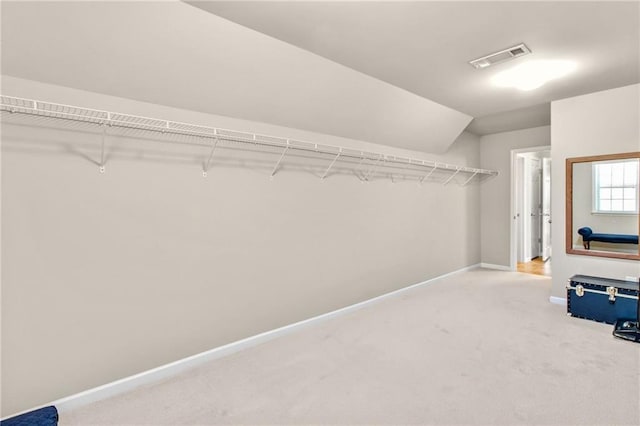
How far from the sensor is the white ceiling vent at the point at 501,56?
241cm

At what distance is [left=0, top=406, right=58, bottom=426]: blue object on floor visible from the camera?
1.65 meters

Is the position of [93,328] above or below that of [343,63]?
below

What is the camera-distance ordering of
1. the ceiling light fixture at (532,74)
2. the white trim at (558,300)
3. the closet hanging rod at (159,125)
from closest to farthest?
1. the closet hanging rod at (159,125)
2. the ceiling light fixture at (532,74)
3. the white trim at (558,300)

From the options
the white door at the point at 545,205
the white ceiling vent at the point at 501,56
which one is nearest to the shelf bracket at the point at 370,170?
the white ceiling vent at the point at 501,56

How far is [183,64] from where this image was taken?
211 cm

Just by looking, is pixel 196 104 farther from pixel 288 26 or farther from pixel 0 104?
pixel 0 104

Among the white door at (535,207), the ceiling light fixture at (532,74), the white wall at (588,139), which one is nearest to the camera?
the ceiling light fixture at (532,74)

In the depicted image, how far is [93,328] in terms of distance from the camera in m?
2.03

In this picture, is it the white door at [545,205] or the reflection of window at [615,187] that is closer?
the reflection of window at [615,187]

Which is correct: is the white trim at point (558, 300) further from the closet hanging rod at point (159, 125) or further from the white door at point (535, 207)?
the white door at point (535, 207)

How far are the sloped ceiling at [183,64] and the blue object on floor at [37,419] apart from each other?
1807mm

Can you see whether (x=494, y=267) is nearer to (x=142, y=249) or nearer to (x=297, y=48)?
(x=297, y=48)

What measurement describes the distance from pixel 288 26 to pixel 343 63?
2.17 ft

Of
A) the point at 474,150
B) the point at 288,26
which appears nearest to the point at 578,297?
the point at 474,150
